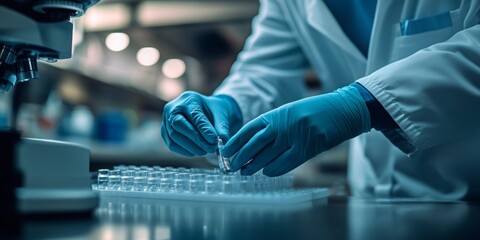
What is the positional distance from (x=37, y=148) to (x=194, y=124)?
1.80 ft

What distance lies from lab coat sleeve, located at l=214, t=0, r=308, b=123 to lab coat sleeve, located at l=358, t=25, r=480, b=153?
0.55 meters

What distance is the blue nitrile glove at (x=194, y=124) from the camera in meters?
1.05

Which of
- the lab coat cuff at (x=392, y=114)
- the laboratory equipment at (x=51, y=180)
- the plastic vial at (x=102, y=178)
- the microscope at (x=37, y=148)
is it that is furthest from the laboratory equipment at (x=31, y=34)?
the lab coat cuff at (x=392, y=114)

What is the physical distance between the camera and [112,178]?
866 mm

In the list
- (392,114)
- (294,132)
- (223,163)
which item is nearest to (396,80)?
(392,114)

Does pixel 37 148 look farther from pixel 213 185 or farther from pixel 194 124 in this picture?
pixel 194 124

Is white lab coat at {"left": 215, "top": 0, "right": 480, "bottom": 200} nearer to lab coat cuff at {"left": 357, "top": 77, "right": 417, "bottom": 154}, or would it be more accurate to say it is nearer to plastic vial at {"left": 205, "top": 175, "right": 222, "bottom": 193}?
lab coat cuff at {"left": 357, "top": 77, "right": 417, "bottom": 154}

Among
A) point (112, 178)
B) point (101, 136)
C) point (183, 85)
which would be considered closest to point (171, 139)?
point (112, 178)

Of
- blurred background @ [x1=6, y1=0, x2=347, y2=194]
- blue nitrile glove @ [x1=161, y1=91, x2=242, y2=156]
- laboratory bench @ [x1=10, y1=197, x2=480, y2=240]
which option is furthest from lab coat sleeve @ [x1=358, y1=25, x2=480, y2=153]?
blurred background @ [x1=6, y1=0, x2=347, y2=194]

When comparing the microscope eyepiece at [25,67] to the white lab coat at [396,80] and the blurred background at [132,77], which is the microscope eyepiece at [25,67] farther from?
the blurred background at [132,77]

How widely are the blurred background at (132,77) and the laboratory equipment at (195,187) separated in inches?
63.5

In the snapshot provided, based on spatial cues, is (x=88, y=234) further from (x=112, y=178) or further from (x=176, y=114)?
(x=176, y=114)

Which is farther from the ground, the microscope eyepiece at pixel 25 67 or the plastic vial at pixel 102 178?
the microscope eyepiece at pixel 25 67

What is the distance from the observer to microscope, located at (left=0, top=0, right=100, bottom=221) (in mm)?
514
